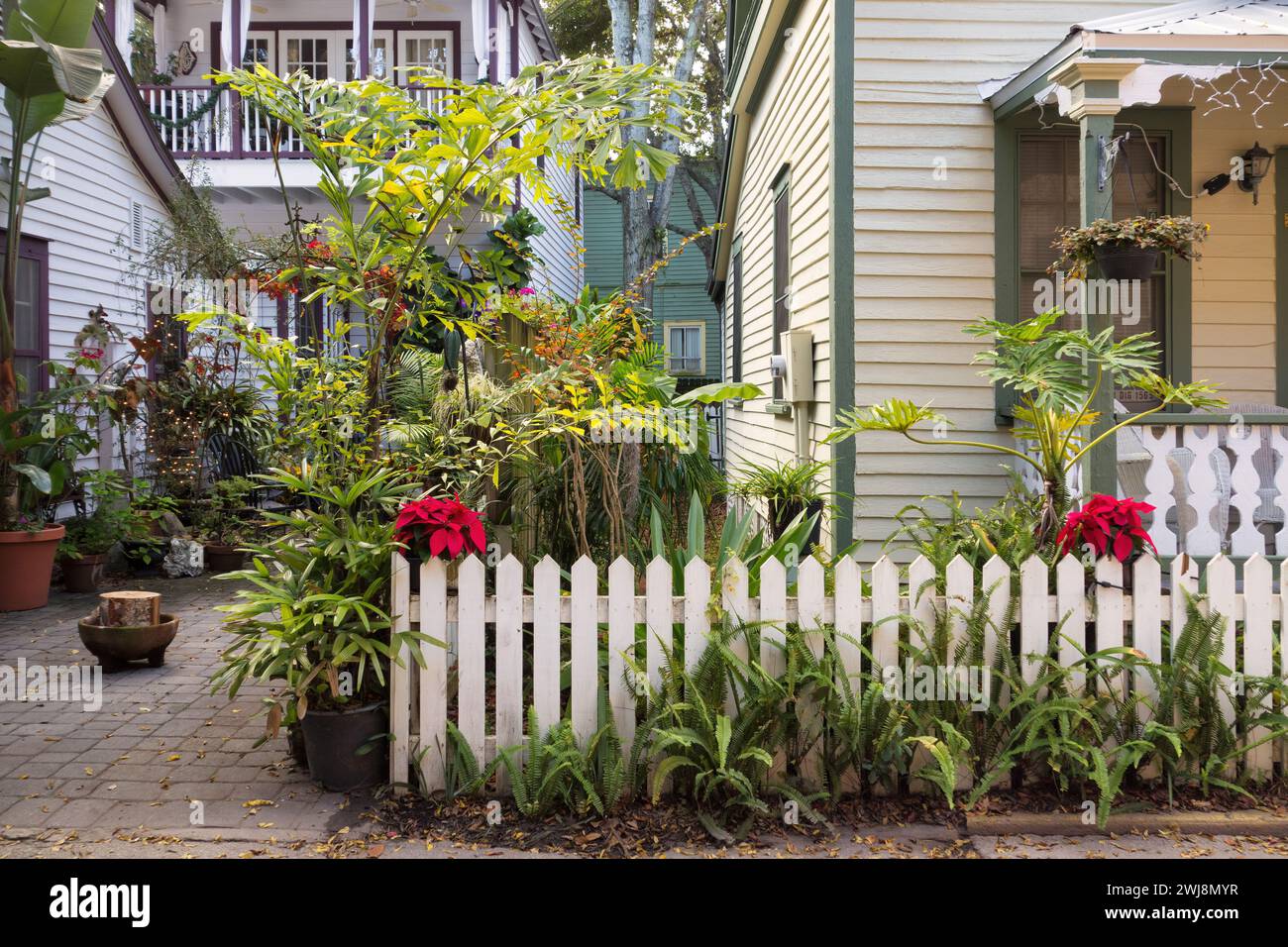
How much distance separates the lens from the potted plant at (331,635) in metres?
4.18

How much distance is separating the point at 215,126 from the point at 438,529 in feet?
38.8

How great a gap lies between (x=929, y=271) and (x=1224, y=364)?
225 centimetres

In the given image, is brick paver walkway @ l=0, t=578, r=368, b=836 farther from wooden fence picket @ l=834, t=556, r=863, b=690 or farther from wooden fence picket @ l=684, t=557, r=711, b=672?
wooden fence picket @ l=834, t=556, r=863, b=690

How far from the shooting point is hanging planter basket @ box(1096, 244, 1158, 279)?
5.58m

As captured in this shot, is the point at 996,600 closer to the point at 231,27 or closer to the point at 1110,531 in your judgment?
the point at 1110,531

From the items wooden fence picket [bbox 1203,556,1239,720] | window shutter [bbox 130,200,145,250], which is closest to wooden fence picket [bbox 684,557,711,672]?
wooden fence picket [bbox 1203,556,1239,720]

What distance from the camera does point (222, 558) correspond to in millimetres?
9914

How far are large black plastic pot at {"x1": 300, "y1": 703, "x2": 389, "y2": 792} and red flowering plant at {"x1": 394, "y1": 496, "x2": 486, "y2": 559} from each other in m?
0.68

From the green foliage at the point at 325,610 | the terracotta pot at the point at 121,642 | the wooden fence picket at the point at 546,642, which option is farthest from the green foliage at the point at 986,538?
the terracotta pot at the point at 121,642

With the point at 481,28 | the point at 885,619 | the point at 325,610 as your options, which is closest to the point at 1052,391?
the point at 885,619

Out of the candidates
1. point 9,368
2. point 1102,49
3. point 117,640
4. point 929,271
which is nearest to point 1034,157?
point 929,271
